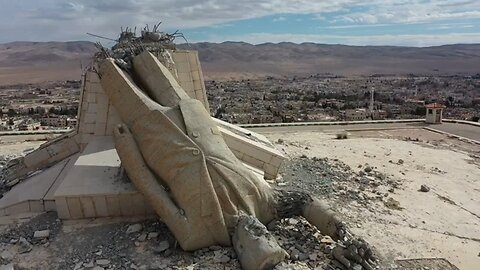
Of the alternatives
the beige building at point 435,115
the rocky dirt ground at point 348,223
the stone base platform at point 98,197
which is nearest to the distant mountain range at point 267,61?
the beige building at point 435,115

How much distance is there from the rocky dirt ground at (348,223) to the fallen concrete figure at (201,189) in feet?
1.06

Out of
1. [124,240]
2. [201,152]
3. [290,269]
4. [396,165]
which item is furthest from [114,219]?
[396,165]

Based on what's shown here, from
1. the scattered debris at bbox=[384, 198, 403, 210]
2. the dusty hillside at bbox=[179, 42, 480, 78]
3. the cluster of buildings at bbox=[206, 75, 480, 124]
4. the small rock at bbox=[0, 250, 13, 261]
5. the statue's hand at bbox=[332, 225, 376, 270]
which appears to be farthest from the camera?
the dusty hillside at bbox=[179, 42, 480, 78]

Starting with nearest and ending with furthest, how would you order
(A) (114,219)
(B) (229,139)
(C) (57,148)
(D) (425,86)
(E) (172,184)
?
1. (E) (172,184)
2. (A) (114,219)
3. (B) (229,139)
4. (C) (57,148)
5. (D) (425,86)

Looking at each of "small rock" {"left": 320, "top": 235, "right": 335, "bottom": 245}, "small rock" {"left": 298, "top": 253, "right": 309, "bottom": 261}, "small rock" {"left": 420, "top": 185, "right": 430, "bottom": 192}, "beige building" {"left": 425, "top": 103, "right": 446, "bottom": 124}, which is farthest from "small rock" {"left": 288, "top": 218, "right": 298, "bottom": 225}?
"beige building" {"left": 425, "top": 103, "right": 446, "bottom": 124}

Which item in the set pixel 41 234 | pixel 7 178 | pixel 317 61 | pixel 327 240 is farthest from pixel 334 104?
pixel 317 61

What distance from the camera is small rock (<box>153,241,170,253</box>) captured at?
28.2ft

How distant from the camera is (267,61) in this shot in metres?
162

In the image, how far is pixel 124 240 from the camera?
Answer: 29.6 ft

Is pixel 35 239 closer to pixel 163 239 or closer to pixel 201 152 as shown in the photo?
pixel 163 239

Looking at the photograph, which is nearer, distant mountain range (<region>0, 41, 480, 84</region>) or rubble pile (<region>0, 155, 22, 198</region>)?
rubble pile (<region>0, 155, 22, 198</region>)

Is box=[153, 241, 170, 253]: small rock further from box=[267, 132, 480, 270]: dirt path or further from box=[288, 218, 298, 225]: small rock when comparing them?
box=[267, 132, 480, 270]: dirt path

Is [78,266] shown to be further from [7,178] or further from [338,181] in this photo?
[338,181]

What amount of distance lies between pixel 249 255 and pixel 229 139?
4.40 m
